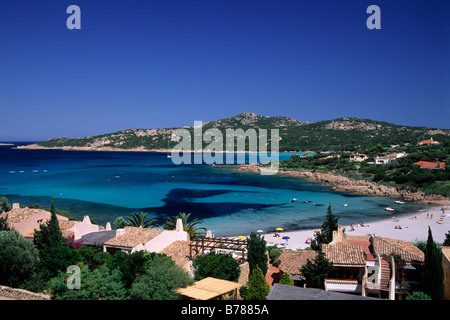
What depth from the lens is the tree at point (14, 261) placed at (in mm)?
12148

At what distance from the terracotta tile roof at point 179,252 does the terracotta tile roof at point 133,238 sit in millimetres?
978

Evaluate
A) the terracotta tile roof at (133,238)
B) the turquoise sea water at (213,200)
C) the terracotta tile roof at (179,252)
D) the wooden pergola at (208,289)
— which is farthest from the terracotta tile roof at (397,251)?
the turquoise sea water at (213,200)

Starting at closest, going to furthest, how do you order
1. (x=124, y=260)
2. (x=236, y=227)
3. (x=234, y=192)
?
(x=124, y=260) < (x=236, y=227) < (x=234, y=192)

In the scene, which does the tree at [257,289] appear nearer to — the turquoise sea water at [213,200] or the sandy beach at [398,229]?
the sandy beach at [398,229]

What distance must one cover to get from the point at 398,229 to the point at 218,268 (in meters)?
23.0

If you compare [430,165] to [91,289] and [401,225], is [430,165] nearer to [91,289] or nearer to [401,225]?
[401,225]

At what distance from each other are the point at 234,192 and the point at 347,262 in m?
41.5

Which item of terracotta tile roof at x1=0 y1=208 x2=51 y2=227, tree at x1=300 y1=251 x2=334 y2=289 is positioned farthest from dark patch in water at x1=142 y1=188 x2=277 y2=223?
tree at x1=300 y1=251 x2=334 y2=289

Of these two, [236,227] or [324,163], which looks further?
[324,163]

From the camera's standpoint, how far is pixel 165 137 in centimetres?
18438

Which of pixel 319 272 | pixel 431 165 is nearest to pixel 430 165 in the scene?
pixel 431 165

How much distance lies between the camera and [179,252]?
15125 mm
